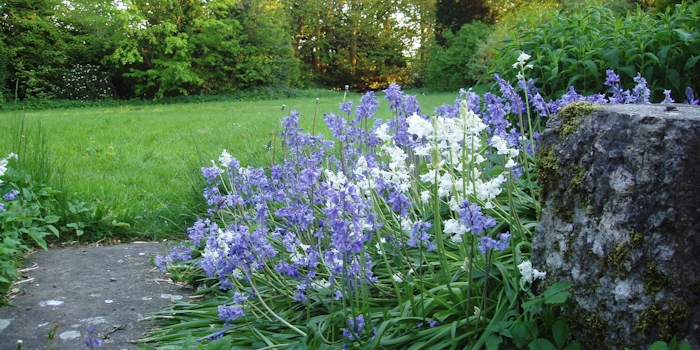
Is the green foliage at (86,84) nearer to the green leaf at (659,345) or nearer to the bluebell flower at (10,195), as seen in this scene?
the bluebell flower at (10,195)

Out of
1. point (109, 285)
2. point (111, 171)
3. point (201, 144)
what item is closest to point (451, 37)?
point (201, 144)

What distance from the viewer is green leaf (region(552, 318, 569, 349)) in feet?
5.61

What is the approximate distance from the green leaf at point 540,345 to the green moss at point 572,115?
0.71 meters

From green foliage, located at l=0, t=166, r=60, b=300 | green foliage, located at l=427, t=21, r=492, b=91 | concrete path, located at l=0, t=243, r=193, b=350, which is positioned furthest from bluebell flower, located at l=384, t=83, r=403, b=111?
green foliage, located at l=427, t=21, r=492, b=91

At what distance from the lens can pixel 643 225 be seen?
1.62 metres

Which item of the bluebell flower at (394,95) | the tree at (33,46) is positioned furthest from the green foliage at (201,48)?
the bluebell flower at (394,95)

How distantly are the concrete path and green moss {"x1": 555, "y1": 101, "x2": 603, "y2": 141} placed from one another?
2001 millimetres

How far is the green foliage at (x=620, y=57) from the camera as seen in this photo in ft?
13.3

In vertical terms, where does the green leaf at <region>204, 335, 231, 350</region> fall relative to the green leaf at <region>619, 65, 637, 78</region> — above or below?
below

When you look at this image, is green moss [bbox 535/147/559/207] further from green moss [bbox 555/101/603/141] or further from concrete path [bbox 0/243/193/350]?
concrete path [bbox 0/243/193/350]

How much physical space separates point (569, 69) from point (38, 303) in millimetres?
3712

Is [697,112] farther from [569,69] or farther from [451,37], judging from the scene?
[451,37]

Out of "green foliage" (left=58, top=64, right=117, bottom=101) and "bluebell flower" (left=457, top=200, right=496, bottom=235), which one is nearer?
"bluebell flower" (left=457, top=200, right=496, bottom=235)

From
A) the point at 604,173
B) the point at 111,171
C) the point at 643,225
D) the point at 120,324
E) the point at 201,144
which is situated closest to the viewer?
the point at 643,225
